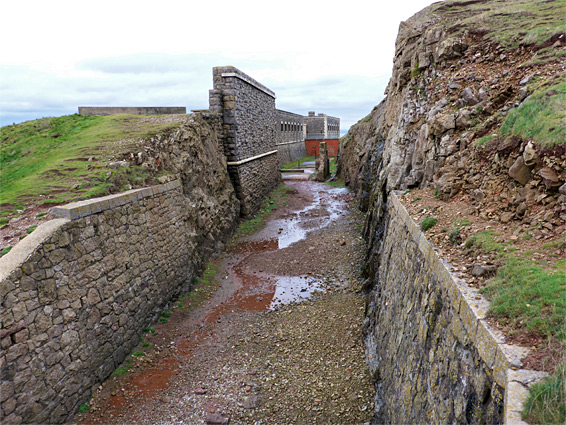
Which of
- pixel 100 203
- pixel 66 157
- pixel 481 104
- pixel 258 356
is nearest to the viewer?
pixel 481 104

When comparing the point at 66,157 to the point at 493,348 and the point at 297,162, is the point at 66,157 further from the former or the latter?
the point at 297,162

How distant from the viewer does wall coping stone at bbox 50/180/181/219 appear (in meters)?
6.69

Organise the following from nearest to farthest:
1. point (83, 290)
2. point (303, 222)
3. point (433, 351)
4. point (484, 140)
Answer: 1. point (433, 351)
2. point (484, 140)
3. point (83, 290)
4. point (303, 222)

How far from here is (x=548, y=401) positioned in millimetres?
2289

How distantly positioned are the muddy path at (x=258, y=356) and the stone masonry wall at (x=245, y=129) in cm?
660

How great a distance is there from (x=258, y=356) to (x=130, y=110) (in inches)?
630

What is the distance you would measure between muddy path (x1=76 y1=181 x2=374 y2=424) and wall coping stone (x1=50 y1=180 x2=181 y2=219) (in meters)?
3.45

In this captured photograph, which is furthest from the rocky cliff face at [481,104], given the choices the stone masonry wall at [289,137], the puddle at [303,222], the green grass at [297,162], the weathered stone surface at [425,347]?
the green grass at [297,162]

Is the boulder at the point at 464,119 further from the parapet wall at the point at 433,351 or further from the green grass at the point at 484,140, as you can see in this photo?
the parapet wall at the point at 433,351

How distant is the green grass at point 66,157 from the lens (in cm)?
862

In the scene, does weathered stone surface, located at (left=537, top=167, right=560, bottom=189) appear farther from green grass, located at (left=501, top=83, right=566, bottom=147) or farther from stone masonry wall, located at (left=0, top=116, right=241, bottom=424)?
stone masonry wall, located at (left=0, top=116, right=241, bottom=424)

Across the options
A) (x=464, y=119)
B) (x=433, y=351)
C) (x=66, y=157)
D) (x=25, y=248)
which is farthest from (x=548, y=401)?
(x=66, y=157)

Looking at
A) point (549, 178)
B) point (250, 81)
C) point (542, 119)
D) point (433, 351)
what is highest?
point (250, 81)

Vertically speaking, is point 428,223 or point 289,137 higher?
point 289,137
